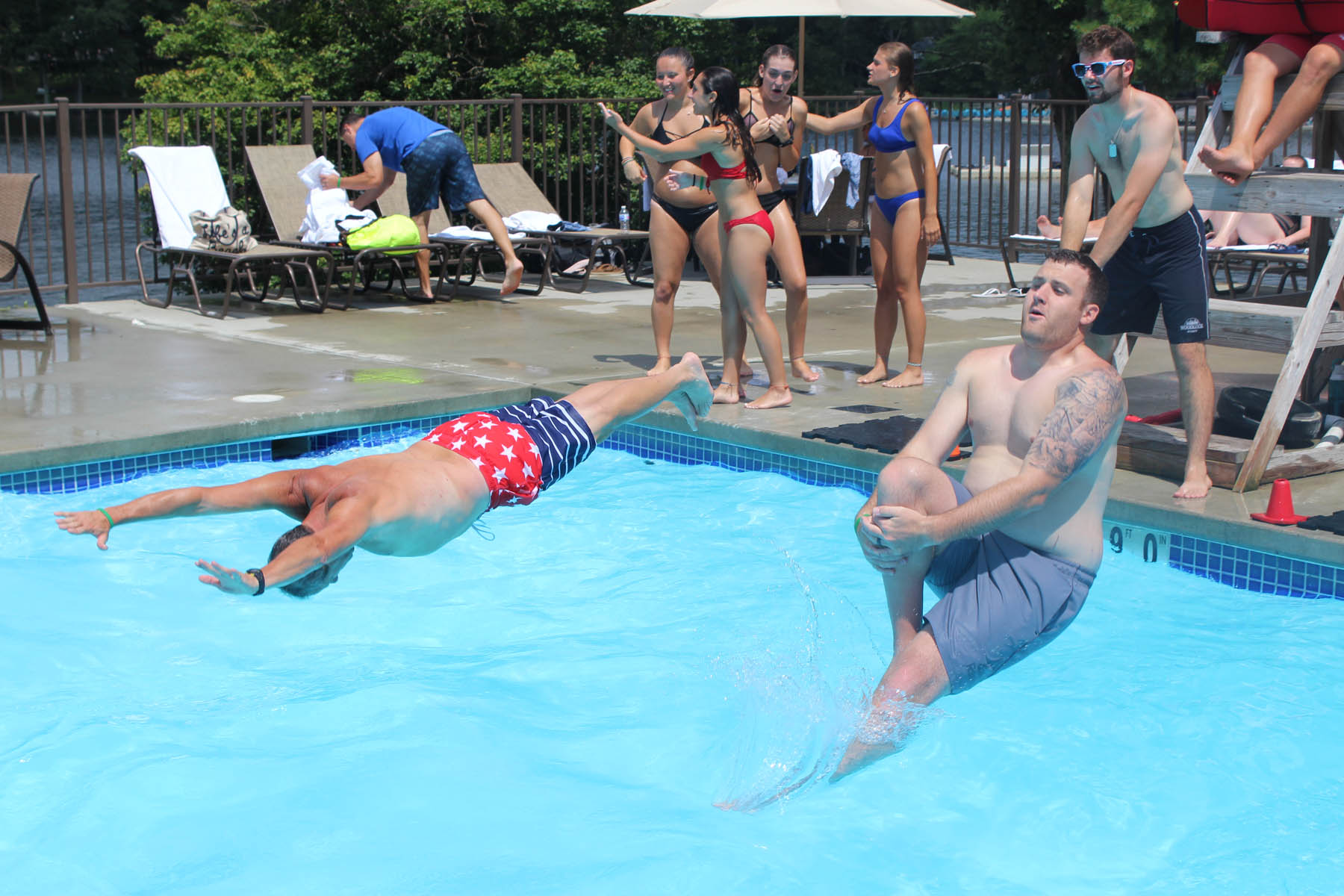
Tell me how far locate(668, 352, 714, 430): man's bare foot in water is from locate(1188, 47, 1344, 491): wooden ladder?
81.7 inches

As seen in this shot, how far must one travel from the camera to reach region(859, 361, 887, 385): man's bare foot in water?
25.2 feet

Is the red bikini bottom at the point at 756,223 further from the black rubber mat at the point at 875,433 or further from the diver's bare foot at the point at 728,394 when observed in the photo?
the black rubber mat at the point at 875,433

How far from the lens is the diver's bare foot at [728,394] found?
7.21 m

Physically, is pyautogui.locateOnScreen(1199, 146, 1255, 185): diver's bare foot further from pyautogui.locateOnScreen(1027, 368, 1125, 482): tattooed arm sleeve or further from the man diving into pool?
pyautogui.locateOnScreen(1027, 368, 1125, 482): tattooed arm sleeve

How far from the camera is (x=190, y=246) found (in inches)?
408

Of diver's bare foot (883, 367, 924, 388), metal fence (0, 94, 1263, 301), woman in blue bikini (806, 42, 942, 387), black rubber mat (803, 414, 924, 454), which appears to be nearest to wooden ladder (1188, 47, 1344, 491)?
black rubber mat (803, 414, 924, 454)

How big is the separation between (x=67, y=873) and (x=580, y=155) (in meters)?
9.47

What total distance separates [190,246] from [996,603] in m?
8.26

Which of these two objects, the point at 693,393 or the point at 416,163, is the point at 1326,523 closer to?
the point at 693,393

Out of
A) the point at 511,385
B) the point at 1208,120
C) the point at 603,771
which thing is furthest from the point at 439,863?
the point at 1208,120

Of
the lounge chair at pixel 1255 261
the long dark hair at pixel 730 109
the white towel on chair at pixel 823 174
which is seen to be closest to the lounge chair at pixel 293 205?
the white towel on chair at pixel 823 174

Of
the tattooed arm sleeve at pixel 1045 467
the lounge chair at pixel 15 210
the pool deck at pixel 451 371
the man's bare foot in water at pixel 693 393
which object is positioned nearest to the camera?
the tattooed arm sleeve at pixel 1045 467

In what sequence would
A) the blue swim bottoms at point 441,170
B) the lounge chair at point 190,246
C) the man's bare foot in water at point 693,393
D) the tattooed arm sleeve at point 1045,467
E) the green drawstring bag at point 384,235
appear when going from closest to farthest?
1. the tattooed arm sleeve at point 1045,467
2. the man's bare foot in water at point 693,393
3. the lounge chair at point 190,246
4. the green drawstring bag at point 384,235
5. the blue swim bottoms at point 441,170

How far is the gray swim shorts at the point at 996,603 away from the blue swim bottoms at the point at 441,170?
744 cm
